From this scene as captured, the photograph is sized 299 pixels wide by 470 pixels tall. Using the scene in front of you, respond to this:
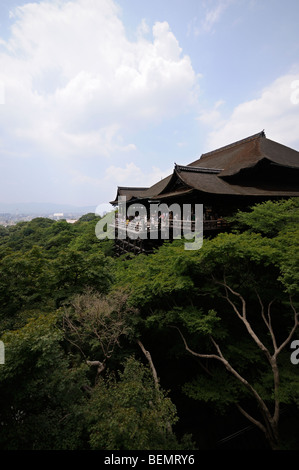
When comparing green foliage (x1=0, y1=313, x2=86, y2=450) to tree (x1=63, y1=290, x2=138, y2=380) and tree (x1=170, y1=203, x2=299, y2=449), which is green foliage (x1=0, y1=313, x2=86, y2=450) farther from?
tree (x1=170, y1=203, x2=299, y2=449)

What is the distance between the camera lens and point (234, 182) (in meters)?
16.8

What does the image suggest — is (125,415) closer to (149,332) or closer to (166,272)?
(166,272)

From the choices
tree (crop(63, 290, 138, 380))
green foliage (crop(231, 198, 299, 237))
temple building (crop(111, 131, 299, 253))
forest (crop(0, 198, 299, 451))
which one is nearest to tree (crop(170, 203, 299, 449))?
forest (crop(0, 198, 299, 451))

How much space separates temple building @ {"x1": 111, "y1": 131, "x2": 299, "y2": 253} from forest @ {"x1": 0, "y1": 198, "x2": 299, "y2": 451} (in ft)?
9.96

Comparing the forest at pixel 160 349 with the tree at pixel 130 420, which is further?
the forest at pixel 160 349

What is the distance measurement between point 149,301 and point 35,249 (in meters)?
7.30

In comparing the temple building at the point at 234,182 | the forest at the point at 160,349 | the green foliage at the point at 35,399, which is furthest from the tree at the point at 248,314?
the green foliage at the point at 35,399

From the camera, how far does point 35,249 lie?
12.3 meters

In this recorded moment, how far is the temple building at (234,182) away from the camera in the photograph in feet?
47.4

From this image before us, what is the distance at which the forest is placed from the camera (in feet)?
18.7

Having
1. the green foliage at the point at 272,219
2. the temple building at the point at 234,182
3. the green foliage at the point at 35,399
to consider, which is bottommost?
the green foliage at the point at 35,399

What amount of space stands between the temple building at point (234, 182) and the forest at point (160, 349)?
304 centimetres

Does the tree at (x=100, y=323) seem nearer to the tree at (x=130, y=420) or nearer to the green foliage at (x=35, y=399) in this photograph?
the green foliage at (x=35, y=399)

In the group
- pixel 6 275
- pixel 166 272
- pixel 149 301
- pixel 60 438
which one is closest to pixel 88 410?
pixel 60 438
